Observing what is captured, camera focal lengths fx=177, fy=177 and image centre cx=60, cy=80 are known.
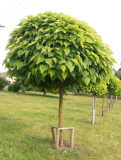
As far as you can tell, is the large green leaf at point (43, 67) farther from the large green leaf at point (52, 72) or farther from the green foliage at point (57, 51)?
the large green leaf at point (52, 72)

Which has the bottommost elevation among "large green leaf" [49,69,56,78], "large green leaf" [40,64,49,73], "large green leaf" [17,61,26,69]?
"large green leaf" [49,69,56,78]

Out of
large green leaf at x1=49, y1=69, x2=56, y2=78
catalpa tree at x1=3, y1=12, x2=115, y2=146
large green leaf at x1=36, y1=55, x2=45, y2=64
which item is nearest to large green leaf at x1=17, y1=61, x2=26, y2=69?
catalpa tree at x1=3, y1=12, x2=115, y2=146

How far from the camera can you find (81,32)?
524cm

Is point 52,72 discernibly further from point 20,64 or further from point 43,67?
point 20,64

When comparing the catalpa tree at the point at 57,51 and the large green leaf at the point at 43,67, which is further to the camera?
the catalpa tree at the point at 57,51

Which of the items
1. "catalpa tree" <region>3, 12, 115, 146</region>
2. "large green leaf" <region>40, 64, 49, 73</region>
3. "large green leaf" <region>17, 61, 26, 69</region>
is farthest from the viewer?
"large green leaf" <region>17, 61, 26, 69</region>

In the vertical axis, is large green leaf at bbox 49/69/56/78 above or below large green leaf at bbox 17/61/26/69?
below

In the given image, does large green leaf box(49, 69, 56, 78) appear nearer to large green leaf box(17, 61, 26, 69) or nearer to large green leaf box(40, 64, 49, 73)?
large green leaf box(40, 64, 49, 73)

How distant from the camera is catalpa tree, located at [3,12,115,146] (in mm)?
4789

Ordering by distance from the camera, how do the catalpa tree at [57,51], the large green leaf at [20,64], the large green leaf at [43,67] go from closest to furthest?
the large green leaf at [43,67] → the catalpa tree at [57,51] → the large green leaf at [20,64]

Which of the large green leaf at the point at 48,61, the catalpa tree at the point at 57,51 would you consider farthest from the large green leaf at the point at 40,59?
the large green leaf at the point at 48,61

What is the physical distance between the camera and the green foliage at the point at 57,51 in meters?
4.79

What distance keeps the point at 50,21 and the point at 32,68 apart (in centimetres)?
171

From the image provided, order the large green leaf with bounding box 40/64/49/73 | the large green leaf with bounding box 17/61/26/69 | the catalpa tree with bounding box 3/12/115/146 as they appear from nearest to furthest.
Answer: the large green leaf with bounding box 40/64/49/73, the catalpa tree with bounding box 3/12/115/146, the large green leaf with bounding box 17/61/26/69
